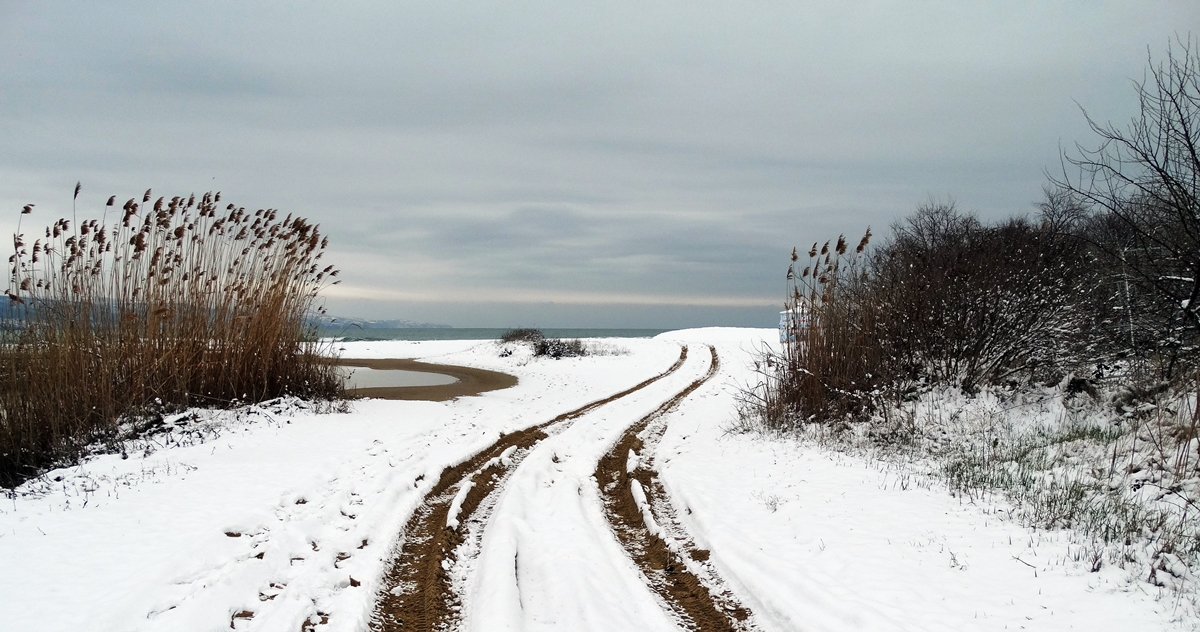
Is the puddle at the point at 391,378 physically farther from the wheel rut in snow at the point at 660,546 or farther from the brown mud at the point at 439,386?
the wheel rut in snow at the point at 660,546

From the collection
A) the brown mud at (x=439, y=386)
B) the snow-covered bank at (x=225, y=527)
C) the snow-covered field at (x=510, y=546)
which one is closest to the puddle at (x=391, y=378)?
the brown mud at (x=439, y=386)

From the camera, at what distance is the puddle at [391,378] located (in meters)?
18.7

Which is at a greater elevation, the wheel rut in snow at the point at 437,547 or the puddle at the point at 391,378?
the puddle at the point at 391,378

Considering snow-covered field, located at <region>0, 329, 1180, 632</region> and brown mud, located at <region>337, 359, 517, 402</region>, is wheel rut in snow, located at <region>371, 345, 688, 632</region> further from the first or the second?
brown mud, located at <region>337, 359, 517, 402</region>

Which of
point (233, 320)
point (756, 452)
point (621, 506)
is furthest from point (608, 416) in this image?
point (233, 320)

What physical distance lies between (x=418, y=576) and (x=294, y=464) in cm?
374

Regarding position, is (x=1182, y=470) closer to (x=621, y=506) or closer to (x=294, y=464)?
(x=621, y=506)

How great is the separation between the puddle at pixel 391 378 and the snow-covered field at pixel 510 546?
9377 mm

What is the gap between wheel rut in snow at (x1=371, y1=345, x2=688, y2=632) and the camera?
161 inches

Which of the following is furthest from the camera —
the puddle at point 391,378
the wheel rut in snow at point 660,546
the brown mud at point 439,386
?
the puddle at point 391,378

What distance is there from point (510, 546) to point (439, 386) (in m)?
13.4

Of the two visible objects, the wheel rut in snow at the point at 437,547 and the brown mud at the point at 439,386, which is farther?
the brown mud at the point at 439,386

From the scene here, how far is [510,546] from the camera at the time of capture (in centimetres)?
514

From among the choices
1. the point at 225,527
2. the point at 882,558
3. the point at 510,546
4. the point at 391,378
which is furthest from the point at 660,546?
the point at 391,378
